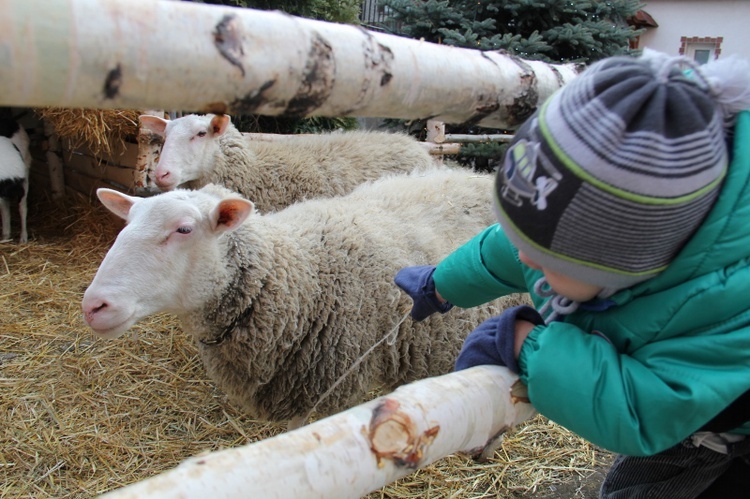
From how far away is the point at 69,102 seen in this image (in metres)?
0.84

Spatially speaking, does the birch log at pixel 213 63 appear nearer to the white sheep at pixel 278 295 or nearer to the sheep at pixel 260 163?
the white sheep at pixel 278 295

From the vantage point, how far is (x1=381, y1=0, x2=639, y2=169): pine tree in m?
7.82

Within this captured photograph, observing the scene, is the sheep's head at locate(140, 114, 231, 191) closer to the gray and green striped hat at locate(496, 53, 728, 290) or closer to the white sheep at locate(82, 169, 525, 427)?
the white sheep at locate(82, 169, 525, 427)

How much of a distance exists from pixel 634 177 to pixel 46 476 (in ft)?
10.4

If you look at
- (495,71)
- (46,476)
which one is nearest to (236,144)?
(46,476)

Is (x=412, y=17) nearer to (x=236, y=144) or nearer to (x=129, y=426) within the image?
(x=236, y=144)

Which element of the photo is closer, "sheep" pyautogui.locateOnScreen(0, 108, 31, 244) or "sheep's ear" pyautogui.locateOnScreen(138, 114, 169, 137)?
"sheep's ear" pyautogui.locateOnScreen(138, 114, 169, 137)

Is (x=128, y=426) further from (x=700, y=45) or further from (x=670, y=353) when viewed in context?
(x=700, y=45)

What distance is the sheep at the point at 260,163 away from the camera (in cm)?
478

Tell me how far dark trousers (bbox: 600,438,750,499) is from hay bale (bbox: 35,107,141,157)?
5563mm

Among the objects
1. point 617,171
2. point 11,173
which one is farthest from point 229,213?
point 11,173

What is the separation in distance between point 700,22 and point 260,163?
15423 millimetres

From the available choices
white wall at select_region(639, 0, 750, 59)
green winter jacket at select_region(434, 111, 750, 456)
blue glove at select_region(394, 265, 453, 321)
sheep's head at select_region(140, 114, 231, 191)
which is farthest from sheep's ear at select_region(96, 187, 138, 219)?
white wall at select_region(639, 0, 750, 59)

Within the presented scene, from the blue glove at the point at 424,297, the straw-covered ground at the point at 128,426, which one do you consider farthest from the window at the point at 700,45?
the blue glove at the point at 424,297
